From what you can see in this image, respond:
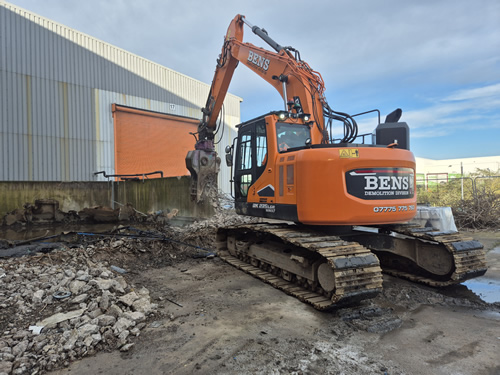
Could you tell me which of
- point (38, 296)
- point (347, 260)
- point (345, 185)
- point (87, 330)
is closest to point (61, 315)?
point (87, 330)

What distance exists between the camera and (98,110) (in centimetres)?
1644

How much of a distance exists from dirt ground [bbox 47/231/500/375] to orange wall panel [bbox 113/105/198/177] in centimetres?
1324

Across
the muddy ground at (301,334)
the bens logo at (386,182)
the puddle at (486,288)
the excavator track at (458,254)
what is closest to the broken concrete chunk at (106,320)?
the muddy ground at (301,334)

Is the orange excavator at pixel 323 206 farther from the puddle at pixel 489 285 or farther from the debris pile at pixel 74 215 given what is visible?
the debris pile at pixel 74 215

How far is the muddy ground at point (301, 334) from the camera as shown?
289 centimetres

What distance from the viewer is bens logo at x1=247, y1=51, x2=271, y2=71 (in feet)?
23.2

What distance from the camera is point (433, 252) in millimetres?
5102

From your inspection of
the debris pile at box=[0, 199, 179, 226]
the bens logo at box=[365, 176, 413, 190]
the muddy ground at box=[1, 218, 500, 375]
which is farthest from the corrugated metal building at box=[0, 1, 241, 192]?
the bens logo at box=[365, 176, 413, 190]

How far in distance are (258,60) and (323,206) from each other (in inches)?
168

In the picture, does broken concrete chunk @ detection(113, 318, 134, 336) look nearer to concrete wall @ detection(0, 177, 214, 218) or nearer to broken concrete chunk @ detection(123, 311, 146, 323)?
broken concrete chunk @ detection(123, 311, 146, 323)

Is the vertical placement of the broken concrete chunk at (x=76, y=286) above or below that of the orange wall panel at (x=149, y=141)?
below

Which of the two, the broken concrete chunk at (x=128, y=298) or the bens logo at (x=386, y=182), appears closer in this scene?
the broken concrete chunk at (x=128, y=298)

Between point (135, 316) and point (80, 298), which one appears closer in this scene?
point (135, 316)

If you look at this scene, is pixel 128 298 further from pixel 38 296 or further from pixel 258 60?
pixel 258 60
